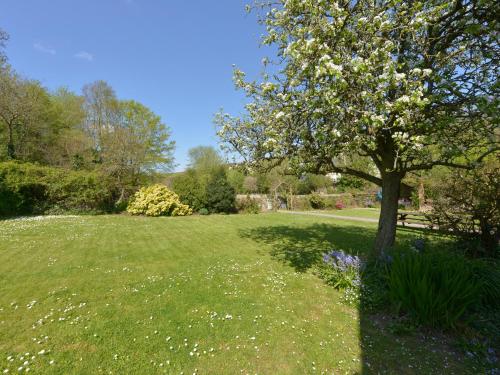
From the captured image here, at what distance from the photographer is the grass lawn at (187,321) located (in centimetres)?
332

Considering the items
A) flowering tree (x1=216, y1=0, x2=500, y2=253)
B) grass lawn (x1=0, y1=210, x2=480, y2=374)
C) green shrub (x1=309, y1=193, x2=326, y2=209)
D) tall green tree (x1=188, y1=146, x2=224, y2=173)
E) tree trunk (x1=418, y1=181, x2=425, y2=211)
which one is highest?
tall green tree (x1=188, y1=146, x2=224, y2=173)

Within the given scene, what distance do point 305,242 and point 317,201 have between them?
17.3 m

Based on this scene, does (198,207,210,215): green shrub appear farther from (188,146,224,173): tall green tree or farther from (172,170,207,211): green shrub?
(188,146,224,173): tall green tree

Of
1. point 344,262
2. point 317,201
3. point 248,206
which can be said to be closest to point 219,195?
point 248,206

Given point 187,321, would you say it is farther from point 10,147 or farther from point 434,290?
point 10,147

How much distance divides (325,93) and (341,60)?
0.63 meters

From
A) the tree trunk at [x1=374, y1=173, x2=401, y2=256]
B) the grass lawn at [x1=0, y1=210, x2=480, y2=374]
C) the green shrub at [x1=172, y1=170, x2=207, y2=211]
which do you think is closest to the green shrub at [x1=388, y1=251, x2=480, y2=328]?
the grass lawn at [x1=0, y1=210, x2=480, y2=374]

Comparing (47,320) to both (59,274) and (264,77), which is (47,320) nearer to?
(59,274)

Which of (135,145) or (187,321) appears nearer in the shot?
(187,321)

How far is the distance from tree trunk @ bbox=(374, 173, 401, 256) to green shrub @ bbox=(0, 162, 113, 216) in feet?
60.7

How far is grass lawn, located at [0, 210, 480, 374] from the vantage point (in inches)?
131

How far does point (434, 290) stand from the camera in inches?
170

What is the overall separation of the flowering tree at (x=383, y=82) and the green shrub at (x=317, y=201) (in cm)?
2028

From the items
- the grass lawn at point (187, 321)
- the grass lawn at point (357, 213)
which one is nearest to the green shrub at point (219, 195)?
the grass lawn at point (357, 213)
